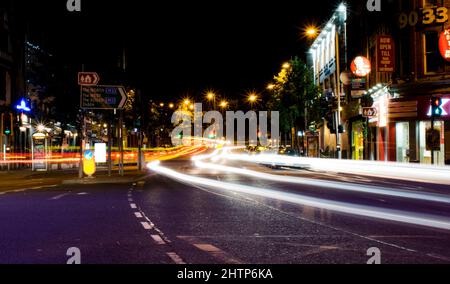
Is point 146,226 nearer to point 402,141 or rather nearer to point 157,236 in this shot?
point 157,236

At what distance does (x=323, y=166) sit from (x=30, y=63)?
34.3m

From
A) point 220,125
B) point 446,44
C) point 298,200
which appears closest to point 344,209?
point 298,200

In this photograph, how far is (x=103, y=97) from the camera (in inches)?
1195

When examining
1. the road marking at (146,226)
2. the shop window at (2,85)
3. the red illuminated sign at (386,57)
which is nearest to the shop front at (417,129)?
the red illuminated sign at (386,57)

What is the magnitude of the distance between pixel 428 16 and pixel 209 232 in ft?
100

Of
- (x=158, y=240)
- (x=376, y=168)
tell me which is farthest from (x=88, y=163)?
(x=158, y=240)

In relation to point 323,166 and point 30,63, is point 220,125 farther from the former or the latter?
point 323,166

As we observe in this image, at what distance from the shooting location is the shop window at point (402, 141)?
39659mm

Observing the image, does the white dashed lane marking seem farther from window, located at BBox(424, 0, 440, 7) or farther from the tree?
the tree

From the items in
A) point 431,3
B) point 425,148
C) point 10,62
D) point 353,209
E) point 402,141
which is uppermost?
point 431,3

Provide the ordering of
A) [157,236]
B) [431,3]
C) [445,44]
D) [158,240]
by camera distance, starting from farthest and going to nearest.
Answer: [431,3]
[445,44]
[157,236]
[158,240]

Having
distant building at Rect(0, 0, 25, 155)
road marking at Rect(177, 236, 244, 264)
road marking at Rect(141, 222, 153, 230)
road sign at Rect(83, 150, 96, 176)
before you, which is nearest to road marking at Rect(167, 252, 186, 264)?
road marking at Rect(177, 236, 244, 264)

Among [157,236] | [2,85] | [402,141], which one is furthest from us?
[2,85]

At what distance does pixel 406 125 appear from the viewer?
39.9m
